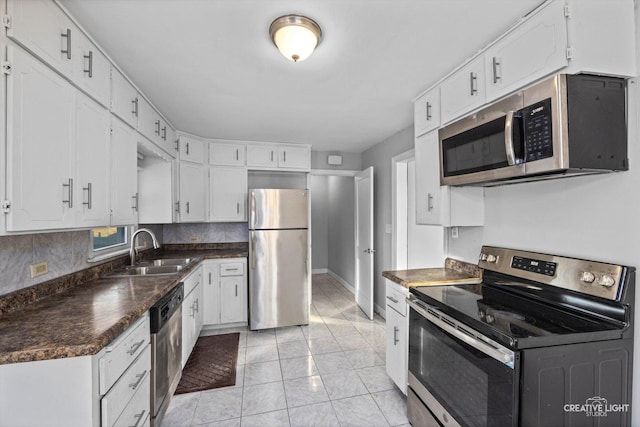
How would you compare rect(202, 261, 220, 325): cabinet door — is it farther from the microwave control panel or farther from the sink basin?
the microwave control panel

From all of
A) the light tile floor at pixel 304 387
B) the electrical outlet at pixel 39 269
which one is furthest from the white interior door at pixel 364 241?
the electrical outlet at pixel 39 269

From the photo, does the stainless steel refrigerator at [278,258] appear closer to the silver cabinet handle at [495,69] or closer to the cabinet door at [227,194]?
the cabinet door at [227,194]

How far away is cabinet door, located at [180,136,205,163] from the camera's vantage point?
337cm

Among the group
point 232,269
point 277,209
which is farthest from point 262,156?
point 232,269

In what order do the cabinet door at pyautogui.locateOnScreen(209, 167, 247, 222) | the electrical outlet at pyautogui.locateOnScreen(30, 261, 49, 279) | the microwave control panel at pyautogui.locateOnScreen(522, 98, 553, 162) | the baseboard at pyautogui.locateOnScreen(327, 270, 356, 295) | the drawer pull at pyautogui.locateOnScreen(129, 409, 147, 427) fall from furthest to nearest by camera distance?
1. the baseboard at pyautogui.locateOnScreen(327, 270, 356, 295)
2. the cabinet door at pyautogui.locateOnScreen(209, 167, 247, 222)
3. the electrical outlet at pyautogui.locateOnScreen(30, 261, 49, 279)
4. the drawer pull at pyautogui.locateOnScreen(129, 409, 147, 427)
5. the microwave control panel at pyautogui.locateOnScreen(522, 98, 553, 162)

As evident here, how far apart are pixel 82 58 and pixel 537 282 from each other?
276cm

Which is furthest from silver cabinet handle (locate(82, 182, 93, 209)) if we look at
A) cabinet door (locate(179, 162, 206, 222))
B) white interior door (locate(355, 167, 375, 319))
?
white interior door (locate(355, 167, 375, 319))

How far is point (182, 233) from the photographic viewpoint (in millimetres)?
3840

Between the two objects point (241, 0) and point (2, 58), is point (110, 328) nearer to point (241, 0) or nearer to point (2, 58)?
point (2, 58)

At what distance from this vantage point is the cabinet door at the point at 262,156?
12.3 ft

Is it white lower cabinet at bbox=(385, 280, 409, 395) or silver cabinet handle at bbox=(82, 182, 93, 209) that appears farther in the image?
white lower cabinet at bbox=(385, 280, 409, 395)

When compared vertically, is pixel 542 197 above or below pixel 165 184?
below

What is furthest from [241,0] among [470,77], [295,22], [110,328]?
[110,328]

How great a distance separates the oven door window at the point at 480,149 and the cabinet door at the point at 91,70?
86.9 inches
